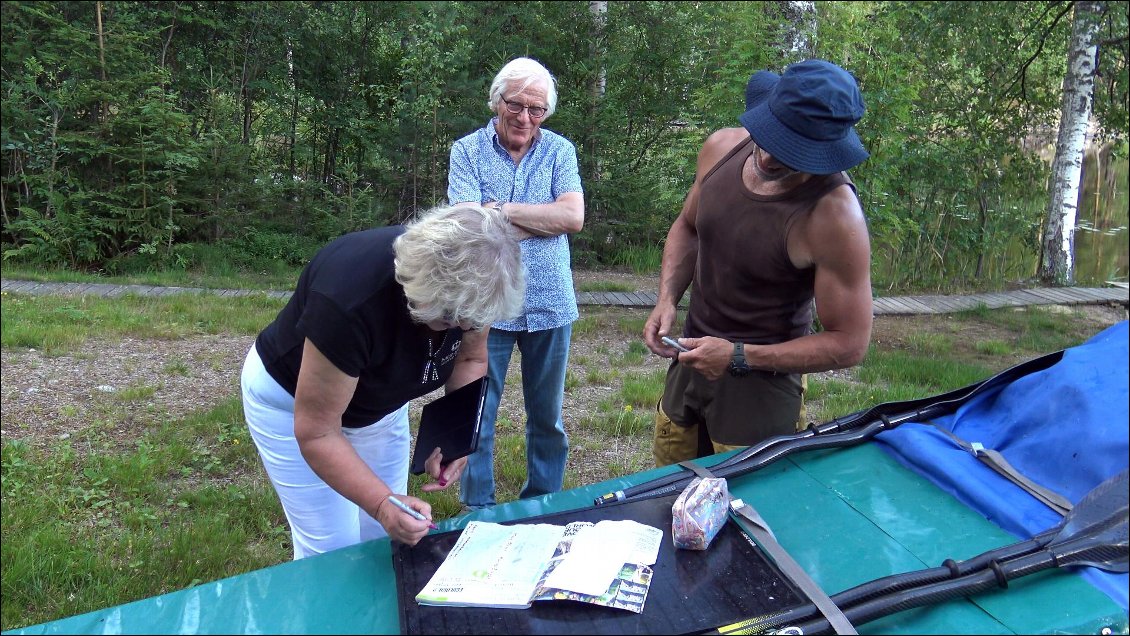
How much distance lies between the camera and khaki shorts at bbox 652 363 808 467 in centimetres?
250

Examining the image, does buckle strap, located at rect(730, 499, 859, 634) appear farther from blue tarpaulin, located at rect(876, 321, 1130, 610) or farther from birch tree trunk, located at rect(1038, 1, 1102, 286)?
birch tree trunk, located at rect(1038, 1, 1102, 286)

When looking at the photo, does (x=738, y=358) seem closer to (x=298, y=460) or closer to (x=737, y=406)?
(x=737, y=406)

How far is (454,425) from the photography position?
7.44 ft

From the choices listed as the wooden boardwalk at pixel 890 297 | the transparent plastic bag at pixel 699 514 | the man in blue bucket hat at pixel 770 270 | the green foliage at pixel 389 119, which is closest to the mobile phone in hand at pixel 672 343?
the man in blue bucket hat at pixel 770 270

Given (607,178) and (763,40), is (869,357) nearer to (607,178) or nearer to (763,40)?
(763,40)

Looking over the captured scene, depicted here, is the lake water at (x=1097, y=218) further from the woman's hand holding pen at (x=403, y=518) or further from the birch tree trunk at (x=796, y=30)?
the woman's hand holding pen at (x=403, y=518)

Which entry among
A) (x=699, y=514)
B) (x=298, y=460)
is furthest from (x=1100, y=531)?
(x=298, y=460)

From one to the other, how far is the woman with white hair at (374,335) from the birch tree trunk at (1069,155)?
733 cm

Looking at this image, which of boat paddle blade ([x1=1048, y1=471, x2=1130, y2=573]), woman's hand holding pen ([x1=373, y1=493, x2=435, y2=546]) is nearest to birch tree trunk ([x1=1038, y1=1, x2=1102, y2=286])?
boat paddle blade ([x1=1048, y1=471, x2=1130, y2=573])

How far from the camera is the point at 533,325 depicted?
10.2 feet

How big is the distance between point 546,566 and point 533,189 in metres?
1.69

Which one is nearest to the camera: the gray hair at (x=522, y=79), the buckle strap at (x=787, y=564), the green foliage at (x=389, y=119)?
the buckle strap at (x=787, y=564)

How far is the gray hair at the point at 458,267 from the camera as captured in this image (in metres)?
A: 1.79

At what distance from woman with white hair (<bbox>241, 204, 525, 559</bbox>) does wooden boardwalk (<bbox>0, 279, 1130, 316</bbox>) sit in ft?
15.6
